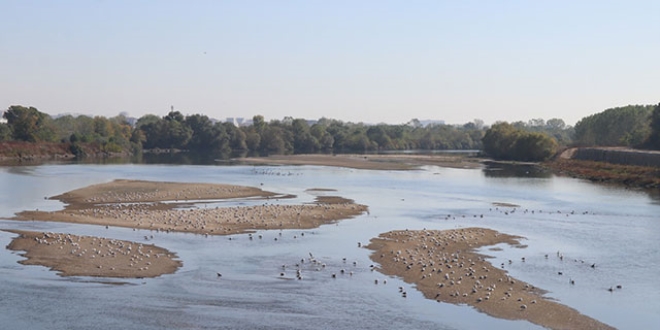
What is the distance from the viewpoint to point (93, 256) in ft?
104

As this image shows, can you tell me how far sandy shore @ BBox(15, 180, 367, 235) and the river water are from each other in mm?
1708

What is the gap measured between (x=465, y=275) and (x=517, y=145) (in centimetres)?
11413

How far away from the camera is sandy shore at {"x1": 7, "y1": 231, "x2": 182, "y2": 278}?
2952 cm

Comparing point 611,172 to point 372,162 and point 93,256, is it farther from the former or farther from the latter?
point 93,256

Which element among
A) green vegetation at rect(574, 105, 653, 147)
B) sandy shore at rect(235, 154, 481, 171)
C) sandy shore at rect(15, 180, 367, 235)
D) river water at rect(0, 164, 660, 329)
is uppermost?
green vegetation at rect(574, 105, 653, 147)

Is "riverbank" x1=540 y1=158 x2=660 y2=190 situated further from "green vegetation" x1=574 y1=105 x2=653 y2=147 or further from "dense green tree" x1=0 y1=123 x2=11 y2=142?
"dense green tree" x1=0 y1=123 x2=11 y2=142

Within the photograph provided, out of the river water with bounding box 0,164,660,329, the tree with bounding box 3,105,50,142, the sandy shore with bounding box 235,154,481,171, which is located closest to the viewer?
the river water with bounding box 0,164,660,329

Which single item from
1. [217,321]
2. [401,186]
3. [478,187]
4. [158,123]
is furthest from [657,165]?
[158,123]

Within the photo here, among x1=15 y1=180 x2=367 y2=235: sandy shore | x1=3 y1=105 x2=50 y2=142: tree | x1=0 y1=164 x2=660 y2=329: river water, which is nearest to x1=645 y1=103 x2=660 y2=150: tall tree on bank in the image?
x1=0 y1=164 x2=660 y2=329: river water

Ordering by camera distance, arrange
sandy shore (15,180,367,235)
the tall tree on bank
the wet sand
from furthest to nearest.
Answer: the tall tree on bank, sandy shore (15,180,367,235), the wet sand

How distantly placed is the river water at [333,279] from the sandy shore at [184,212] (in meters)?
1.71

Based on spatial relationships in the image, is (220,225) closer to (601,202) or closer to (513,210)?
(513,210)

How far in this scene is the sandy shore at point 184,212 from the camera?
41844 millimetres

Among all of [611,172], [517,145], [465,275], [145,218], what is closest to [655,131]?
[611,172]
